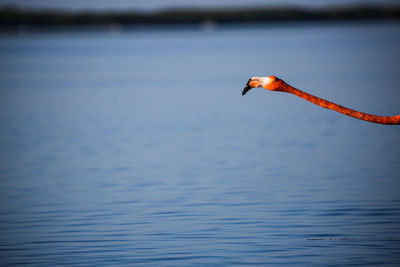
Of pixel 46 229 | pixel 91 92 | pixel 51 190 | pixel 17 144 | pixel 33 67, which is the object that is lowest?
pixel 46 229

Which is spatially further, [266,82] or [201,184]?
[201,184]

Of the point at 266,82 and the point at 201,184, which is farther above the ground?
the point at 201,184

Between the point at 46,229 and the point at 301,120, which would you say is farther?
the point at 301,120

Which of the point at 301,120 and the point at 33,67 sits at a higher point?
the point at 33,67

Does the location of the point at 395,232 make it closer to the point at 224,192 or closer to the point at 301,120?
the point at 224,192

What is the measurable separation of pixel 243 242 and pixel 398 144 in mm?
9297

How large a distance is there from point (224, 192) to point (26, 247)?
13.6 feet

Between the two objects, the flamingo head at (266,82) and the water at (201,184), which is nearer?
the flamingo head at (266,82)

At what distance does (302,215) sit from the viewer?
448 inches

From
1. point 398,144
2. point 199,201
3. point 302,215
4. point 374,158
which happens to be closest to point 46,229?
point 199,201

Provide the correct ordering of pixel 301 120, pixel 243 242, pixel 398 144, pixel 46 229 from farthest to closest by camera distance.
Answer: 1. pixel 301 120
2. pixel 398 144
3. pixel 46 229
4. pixel 243 242

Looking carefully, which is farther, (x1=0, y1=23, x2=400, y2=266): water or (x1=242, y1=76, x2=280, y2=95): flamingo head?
(x1=0, y1=23, x2=400, y2=266): water

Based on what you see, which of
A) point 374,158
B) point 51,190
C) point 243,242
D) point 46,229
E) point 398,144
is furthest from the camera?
point 398,144

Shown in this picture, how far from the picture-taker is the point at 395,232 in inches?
398
